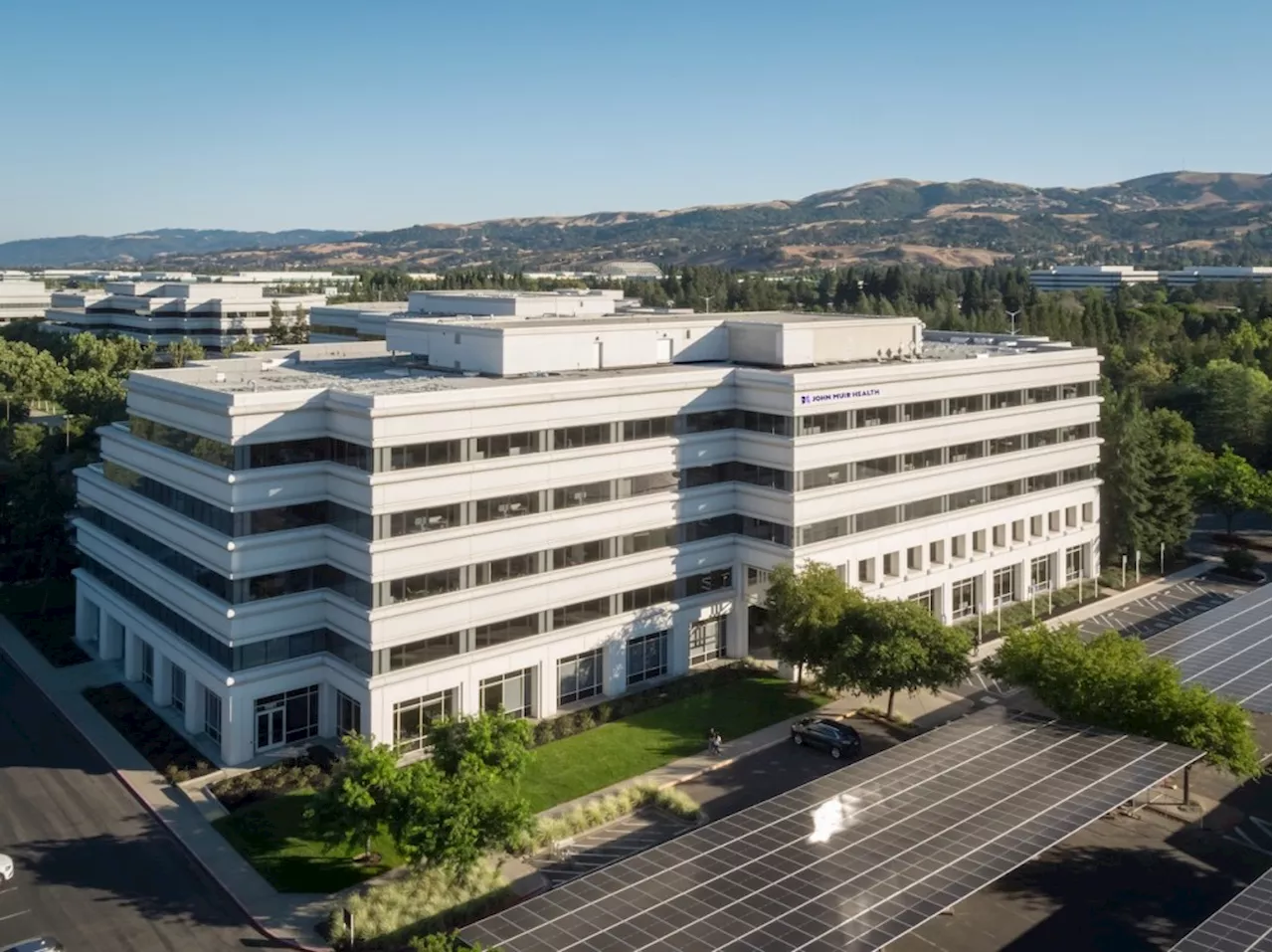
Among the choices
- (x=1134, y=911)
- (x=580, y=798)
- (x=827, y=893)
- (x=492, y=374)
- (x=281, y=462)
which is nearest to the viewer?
(x=827, y=893)

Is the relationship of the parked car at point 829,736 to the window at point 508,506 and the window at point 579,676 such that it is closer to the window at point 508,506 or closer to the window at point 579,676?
the window at point 579,676

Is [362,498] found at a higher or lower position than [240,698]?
higher

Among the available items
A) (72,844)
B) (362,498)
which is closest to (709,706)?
(362,498)

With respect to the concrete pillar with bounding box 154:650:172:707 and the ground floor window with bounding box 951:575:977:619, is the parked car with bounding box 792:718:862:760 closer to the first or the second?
the ground floor window with bounding box 951:575:977:619

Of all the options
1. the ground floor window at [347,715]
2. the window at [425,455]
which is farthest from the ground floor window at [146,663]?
the window at [425,455]

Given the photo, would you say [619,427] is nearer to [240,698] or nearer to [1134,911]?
[240,698]

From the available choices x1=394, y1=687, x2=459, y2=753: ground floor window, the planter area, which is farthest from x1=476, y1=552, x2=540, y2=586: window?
the planter area
